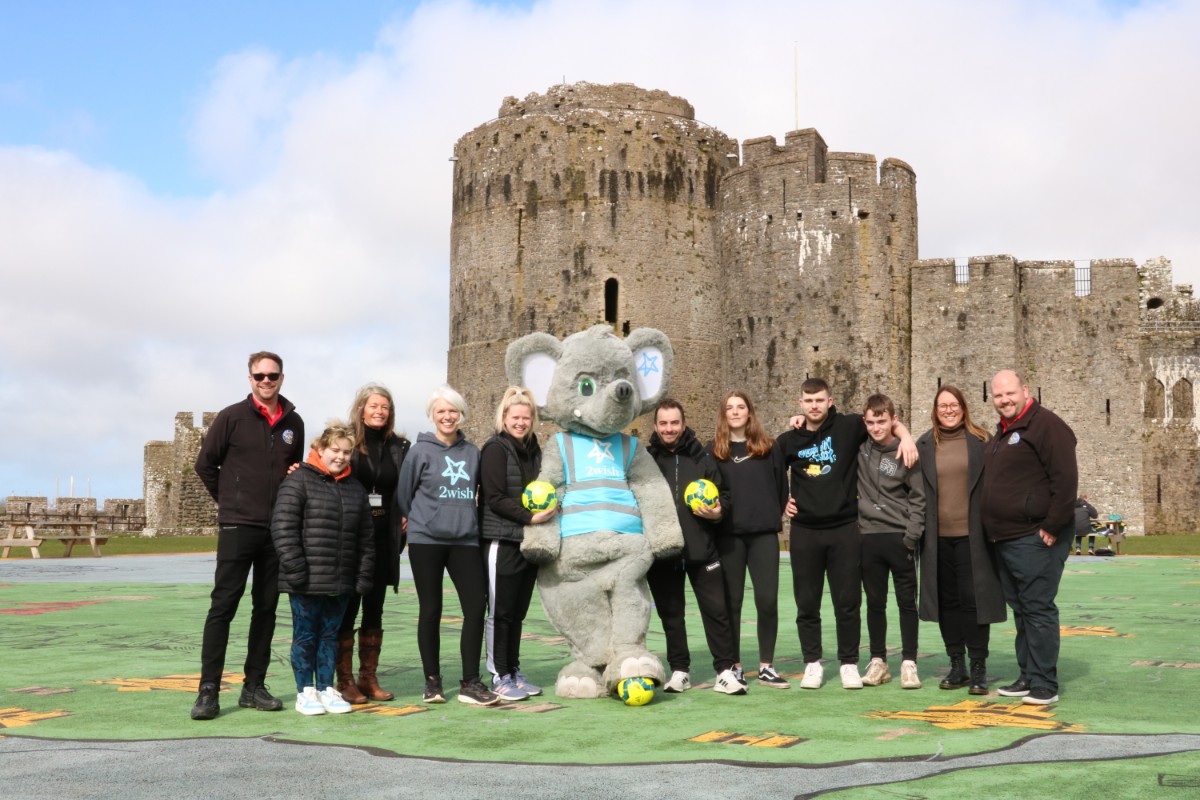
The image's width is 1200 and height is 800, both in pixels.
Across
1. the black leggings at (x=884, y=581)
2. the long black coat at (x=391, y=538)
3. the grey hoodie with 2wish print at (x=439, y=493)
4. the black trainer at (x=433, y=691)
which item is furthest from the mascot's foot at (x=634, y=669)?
the black leggings at (x=884, y=581)

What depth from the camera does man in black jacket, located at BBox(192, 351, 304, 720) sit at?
597cm

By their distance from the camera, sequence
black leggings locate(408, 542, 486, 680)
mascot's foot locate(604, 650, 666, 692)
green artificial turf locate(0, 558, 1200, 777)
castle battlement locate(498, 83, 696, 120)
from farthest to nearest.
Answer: castle battlement locate(498, 83, 696, 120) < black leggings locate(408, 542, 486, 680) < mascot's foot locate(604, 650, 666, 692) < green artificial turf locate(0, 558, 1200, 777)

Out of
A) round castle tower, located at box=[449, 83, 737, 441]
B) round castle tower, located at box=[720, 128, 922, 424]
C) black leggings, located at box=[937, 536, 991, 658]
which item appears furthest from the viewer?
round castle tower, located at box=[449, 83, 737, 441]

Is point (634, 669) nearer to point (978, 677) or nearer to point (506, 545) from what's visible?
point (506, 545)

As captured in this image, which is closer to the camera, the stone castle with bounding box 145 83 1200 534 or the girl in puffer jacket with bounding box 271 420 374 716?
the girl in puffer jacket with bounding box 271 420 374 716

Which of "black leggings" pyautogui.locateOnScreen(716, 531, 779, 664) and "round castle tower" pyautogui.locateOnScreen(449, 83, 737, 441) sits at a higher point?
"round castle tower" pyautogui.locateOnScreen(449, 83, 737, 441)

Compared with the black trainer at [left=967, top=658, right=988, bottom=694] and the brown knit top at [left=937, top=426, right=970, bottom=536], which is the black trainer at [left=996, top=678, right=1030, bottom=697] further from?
the brown knit top at [left=937, top=426, right=970, bottom=536]

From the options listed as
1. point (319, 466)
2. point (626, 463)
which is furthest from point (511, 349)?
point (319, 466)

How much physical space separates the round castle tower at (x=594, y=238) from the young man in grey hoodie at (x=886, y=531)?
28.2 m

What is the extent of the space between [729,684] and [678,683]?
31cm

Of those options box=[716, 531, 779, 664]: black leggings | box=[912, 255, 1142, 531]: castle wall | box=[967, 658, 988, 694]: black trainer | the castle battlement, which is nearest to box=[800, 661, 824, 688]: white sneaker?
box=[716, 531, 779, 664]: black leggings

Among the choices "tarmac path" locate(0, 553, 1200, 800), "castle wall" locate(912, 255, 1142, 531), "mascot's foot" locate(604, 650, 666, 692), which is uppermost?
"castle wall" locate(912, 255, 1142, 531)

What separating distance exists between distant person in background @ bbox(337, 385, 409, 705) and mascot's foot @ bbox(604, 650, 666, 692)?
1143 millimetres

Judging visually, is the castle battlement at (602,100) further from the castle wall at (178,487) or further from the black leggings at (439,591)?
the black leggings at (439,591)
